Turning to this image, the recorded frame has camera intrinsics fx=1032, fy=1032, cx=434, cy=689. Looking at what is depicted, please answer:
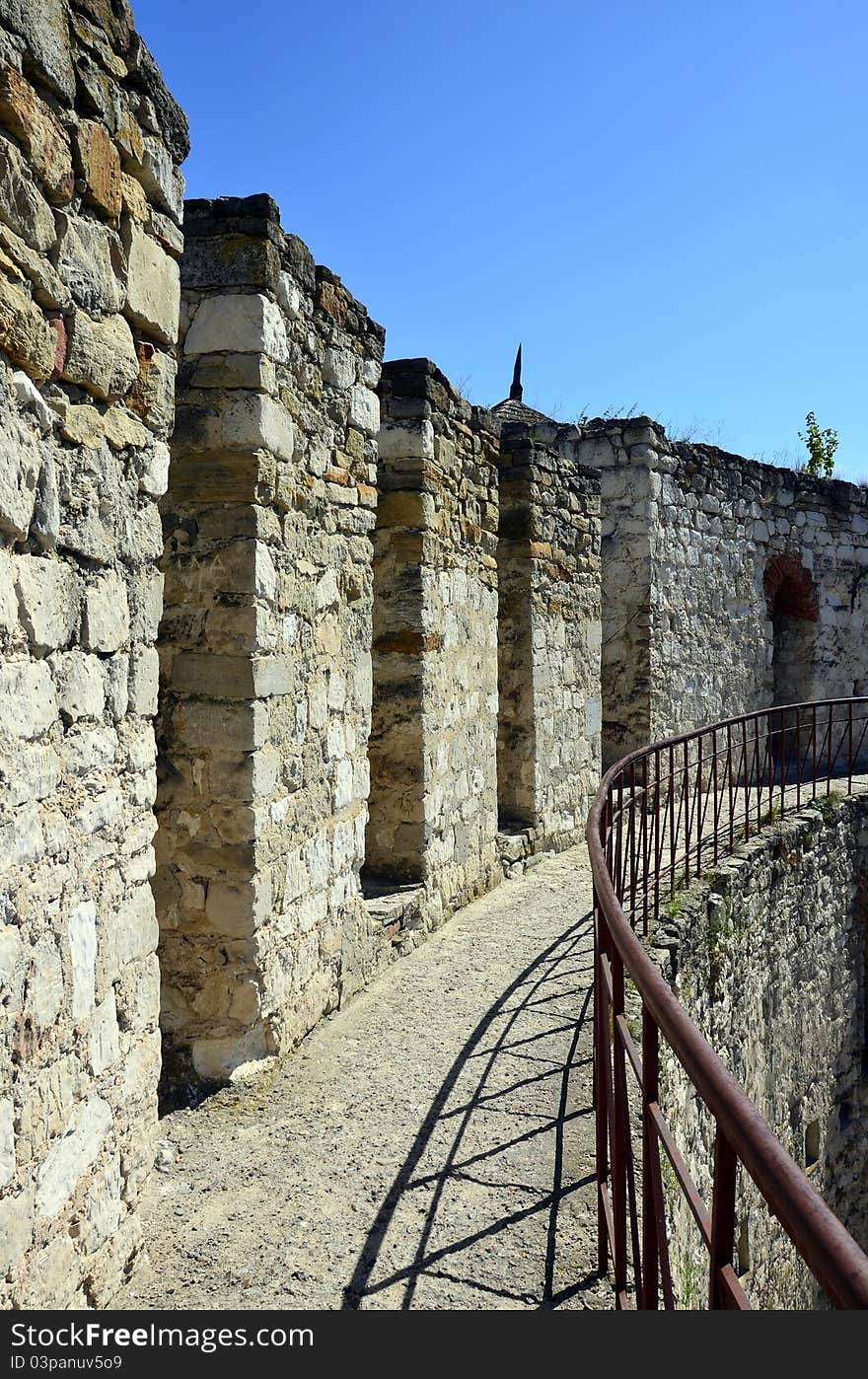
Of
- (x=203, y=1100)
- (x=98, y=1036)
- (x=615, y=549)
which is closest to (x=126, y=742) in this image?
(x=98, y=1036)

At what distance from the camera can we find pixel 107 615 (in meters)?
2.57

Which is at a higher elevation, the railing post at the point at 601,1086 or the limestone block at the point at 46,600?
the limestone block at the point at 46,600

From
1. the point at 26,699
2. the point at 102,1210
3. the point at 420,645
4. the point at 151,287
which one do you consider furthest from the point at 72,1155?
the point at 420,645

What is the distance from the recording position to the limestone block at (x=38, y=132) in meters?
2.05

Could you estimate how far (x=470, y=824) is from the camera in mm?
6523

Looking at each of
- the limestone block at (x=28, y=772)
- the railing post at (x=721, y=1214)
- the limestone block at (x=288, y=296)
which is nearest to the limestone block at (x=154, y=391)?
the limestone block at (x=28, y=772)

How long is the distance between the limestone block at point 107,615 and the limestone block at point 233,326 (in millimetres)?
1562

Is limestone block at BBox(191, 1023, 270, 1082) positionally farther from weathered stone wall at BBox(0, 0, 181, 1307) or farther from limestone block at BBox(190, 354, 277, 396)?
limestone block at BBox(190, 354, 277, 396)

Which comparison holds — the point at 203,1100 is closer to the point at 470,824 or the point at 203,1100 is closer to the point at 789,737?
the point at 470,824

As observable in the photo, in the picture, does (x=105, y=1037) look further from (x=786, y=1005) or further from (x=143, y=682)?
(x=786, y=1005)

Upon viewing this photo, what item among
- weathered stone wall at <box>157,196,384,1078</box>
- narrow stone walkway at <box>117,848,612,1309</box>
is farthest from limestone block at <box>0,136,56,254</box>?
narrow stone walkway at <box>117,848,612,1309</box>

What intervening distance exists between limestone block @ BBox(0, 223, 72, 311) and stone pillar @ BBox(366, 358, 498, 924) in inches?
137

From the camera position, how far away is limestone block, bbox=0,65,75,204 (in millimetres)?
2053

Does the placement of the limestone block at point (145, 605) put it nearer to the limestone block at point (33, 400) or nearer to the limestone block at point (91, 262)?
the limestone block at point (33, 400)
